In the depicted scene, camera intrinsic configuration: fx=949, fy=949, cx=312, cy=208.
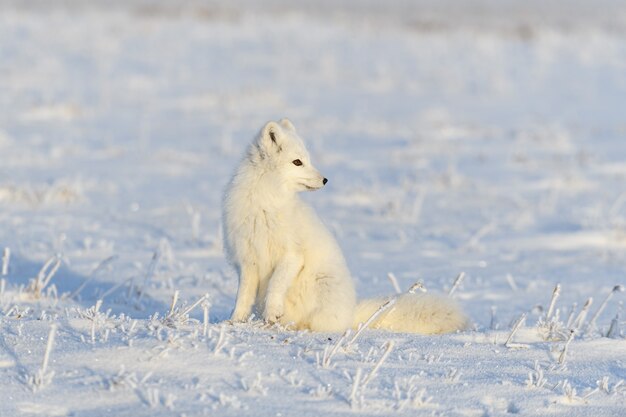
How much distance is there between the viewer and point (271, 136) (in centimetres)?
500

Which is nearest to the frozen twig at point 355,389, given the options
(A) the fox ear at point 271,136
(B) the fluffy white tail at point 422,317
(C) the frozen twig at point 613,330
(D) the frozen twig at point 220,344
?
(D) the frozen twig at point 220,344

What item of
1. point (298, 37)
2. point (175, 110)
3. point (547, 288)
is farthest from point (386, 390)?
point (298, 37)

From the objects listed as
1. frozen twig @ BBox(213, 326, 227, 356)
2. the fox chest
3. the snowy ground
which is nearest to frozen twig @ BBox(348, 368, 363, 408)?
the snowy ground

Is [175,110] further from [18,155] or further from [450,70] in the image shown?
[450,70]

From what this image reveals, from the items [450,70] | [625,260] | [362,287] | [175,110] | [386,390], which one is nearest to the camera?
[386,390]

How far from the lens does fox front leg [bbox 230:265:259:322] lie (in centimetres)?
479

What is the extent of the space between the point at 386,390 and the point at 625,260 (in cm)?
500

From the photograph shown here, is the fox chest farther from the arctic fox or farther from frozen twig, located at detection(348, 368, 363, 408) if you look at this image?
frozen twig, located at detection(348, 368, 363, 408)

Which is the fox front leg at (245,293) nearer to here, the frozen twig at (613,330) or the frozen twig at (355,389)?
the frozen twig at (355,389)

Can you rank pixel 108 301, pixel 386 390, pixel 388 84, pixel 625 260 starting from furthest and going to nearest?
pixel 388 84, pixel 625 260, pixel 108 301, pixel 386 390

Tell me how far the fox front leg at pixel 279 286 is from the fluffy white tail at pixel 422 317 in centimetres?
60

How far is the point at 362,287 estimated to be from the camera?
696cm

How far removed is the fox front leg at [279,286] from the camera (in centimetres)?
462

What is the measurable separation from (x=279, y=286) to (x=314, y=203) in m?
5.45
